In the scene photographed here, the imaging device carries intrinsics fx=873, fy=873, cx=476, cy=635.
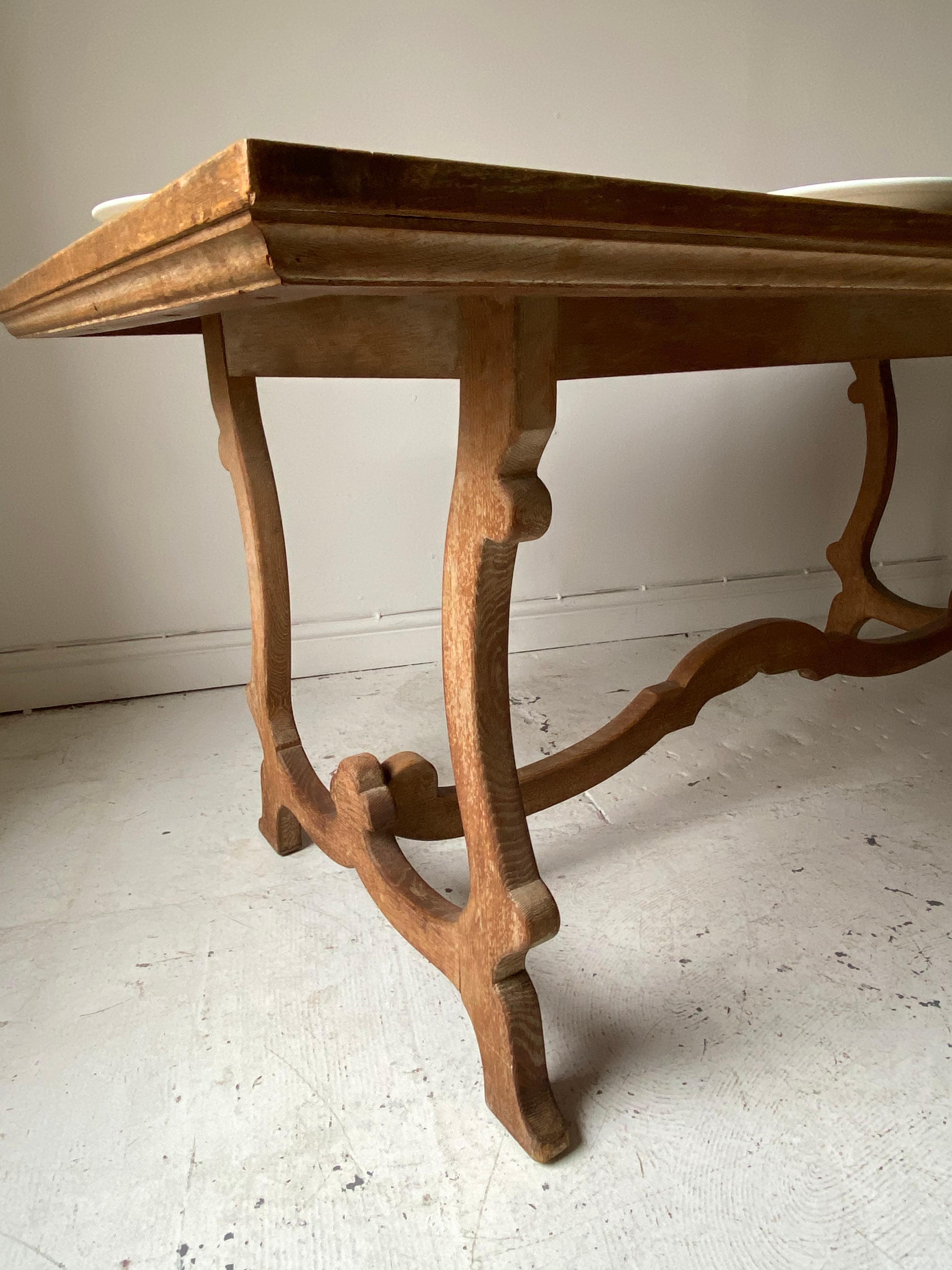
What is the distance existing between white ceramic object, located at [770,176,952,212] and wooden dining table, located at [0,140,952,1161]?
8cm

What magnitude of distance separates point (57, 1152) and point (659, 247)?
0.89 metres

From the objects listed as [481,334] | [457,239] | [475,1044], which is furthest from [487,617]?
[475,1044]

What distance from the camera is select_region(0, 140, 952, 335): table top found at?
40cm

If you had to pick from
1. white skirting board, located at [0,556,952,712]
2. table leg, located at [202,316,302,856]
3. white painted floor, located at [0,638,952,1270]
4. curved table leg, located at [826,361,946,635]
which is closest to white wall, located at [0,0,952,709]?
white skirting board, located at [0,556,952,712]

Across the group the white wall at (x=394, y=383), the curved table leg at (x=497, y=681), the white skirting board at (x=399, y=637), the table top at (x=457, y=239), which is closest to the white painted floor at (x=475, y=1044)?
the curved table leg at (x=497, y=681)

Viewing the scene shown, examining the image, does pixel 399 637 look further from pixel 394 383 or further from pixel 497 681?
pixel 497 681

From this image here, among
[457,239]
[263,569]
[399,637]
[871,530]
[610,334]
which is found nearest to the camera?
[457,239]

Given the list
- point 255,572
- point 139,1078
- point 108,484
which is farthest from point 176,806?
point 108,484

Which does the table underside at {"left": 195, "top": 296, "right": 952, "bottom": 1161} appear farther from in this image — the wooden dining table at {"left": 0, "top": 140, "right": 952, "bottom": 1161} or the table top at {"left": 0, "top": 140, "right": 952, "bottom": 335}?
the table top at {"left": 0, "top": 140, "right": 952, "bottom": 335}

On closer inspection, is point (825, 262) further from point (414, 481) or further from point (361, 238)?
point (414, 481)

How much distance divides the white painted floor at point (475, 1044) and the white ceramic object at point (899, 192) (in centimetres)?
78

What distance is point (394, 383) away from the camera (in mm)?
1874

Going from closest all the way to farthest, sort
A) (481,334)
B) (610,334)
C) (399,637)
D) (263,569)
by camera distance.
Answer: (481,334)
(610,334)
(263,569)
(399,637)

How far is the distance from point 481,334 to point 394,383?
4.08ft
